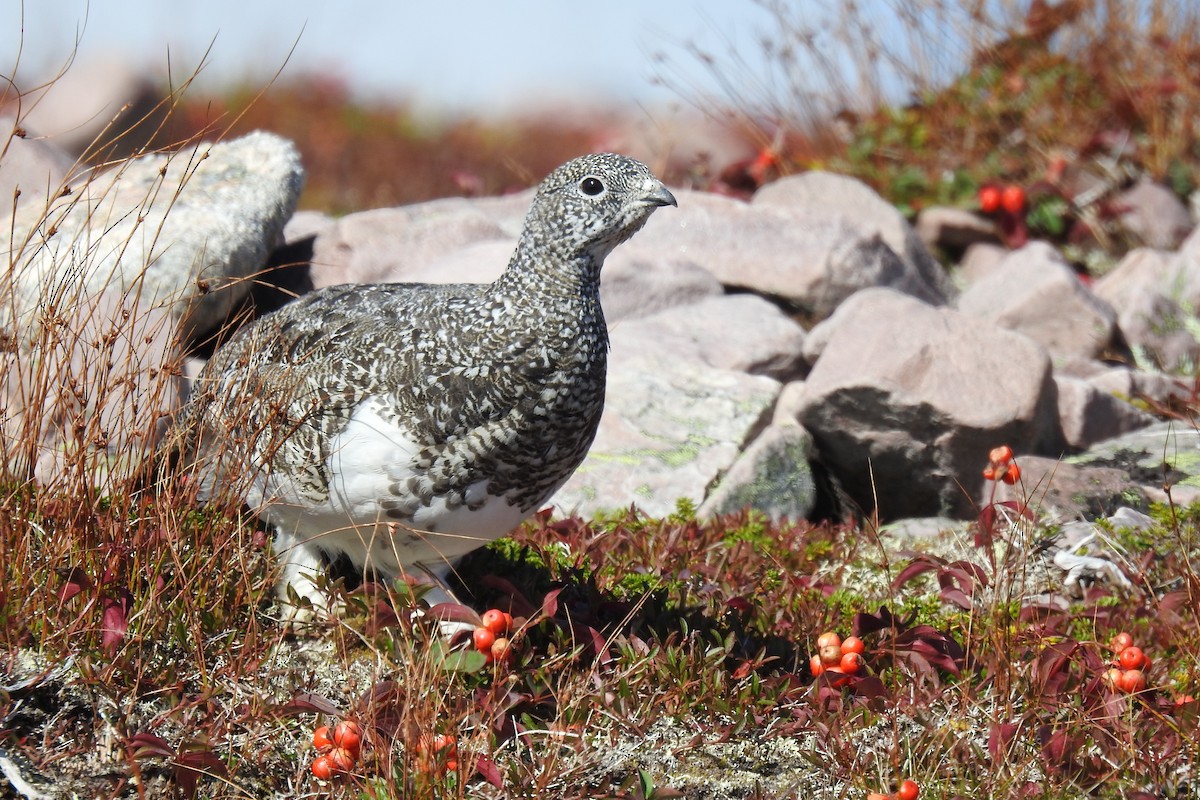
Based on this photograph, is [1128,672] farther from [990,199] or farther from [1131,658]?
[990,199]

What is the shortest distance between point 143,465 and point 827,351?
11.1 ft

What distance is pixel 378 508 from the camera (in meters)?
3.45

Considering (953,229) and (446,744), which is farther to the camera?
(953,229)

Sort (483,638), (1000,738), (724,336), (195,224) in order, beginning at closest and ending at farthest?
1. (1000,738)
2. (483,638)
3. (195,224)
4. (724,336)

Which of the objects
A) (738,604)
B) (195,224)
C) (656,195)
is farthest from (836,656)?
(195,224)

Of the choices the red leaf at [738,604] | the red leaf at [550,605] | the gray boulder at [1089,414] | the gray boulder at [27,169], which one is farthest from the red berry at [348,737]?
the gray boulder at [1089,414]

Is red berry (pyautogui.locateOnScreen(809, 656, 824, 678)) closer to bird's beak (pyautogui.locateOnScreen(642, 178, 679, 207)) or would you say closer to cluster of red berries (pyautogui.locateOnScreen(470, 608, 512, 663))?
cluster of red berries (pyautogui.locateOnScreen(470, 608, 512, 663))

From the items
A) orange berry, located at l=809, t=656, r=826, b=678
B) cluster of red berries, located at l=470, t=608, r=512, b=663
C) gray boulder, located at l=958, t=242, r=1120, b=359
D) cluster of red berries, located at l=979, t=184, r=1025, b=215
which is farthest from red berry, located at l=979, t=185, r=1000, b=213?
cluster of red berries, located at l=470, t=608, r=512, b=663

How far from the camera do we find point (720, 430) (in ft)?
18.9

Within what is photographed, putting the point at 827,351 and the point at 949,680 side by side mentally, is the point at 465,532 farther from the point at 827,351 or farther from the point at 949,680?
the point at 827,351

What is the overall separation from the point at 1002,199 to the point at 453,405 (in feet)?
22.2

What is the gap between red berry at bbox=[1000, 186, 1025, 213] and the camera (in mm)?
8945

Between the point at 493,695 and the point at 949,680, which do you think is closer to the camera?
the point at 493,695

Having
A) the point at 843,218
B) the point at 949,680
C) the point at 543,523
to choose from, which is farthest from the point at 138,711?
the point at 843,218
